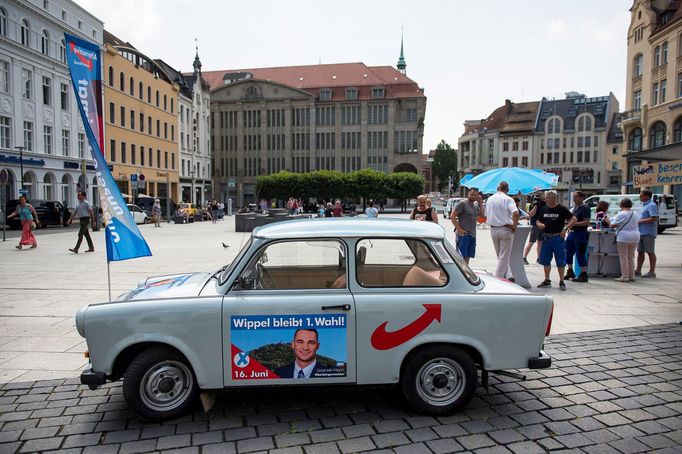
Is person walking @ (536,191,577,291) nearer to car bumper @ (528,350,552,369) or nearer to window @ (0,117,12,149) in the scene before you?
car bumper @ (528,350,552,369)

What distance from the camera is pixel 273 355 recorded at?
387cm

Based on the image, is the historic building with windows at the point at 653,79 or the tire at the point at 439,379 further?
the historic building with windows at the point at 653,79

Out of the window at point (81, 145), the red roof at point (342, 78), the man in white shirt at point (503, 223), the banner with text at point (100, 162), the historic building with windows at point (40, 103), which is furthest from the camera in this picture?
the red roof at point (342, 78)

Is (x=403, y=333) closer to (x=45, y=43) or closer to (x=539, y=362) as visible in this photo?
(x=539, y=362)

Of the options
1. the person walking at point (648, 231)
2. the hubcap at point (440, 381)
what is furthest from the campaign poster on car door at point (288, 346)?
the person walking at point (648, 231)

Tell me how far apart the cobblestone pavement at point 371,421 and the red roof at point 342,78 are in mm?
77070

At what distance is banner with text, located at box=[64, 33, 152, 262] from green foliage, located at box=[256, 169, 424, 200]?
5755 centimetres

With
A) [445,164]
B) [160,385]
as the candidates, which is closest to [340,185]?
[160,385]

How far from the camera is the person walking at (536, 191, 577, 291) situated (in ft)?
30.5

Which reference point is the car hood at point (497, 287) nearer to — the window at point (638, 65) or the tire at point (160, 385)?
the tire at point (160, 385)

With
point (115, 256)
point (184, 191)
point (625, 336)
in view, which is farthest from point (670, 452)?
point (184, 191)

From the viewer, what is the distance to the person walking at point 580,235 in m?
10.1

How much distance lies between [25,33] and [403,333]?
41068mm

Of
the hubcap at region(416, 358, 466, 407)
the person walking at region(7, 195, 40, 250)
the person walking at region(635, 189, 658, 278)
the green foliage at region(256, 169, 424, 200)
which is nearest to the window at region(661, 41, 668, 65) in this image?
the green foliage at region(256, 169, 424, 200)
